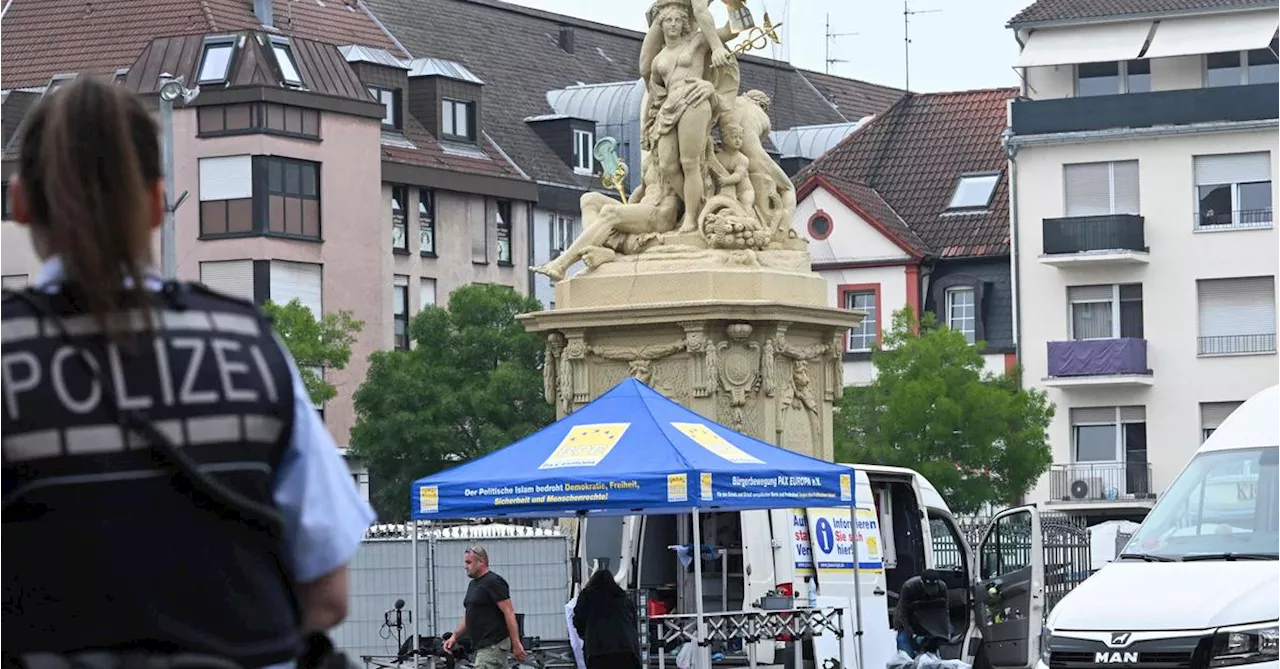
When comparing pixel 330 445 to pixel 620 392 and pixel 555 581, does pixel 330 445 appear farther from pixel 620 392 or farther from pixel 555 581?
pixel 555 581

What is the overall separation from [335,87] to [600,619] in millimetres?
51361

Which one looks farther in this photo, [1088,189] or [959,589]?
[1088,189]

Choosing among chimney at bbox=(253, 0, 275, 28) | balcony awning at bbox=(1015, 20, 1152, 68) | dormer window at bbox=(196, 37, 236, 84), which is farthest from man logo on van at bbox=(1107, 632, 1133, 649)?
chimney at bbox=(253, 0, 275, 28)

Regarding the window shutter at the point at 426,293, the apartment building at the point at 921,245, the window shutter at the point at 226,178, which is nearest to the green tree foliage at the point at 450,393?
the window shutter at the point at 226,178

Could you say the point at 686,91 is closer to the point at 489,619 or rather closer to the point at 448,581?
the point at 489,619

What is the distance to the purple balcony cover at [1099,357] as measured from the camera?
6631cm

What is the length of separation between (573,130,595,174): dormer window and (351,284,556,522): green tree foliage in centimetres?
1988

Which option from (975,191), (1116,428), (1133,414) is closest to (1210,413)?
(1133,414)

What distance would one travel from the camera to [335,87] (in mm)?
71688

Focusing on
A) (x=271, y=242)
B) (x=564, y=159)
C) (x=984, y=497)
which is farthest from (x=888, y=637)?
(x=564, y=159)

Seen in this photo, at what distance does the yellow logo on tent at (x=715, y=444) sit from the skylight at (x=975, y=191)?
176 ft

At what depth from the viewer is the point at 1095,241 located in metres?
66.7

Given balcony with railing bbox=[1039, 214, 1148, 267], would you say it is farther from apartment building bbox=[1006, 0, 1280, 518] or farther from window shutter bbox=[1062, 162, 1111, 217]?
window shutter bbox=[1062, 162, 1111, 217]

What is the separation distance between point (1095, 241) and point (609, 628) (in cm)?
4663
